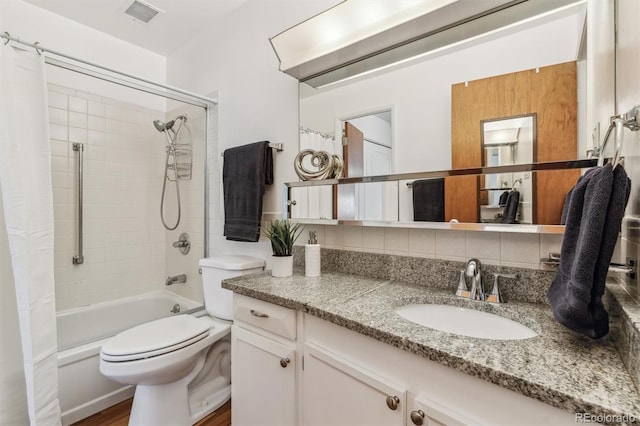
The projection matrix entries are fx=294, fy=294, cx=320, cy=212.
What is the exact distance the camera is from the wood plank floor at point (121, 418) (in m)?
1.54

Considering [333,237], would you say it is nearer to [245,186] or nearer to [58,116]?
[245,186]

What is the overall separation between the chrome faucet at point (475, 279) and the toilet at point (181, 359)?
46.1 inches

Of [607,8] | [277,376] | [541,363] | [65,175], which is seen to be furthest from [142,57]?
[541,363]

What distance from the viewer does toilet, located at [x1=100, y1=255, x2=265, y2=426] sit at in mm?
1314

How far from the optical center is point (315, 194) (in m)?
1.60

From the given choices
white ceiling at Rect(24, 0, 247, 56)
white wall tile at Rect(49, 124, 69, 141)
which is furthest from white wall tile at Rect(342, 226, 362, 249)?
white wall tile at Rect(49, 124, 69, 141)

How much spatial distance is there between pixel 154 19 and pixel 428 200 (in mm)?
2250

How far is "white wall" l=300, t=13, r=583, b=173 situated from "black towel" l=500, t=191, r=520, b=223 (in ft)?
0.82

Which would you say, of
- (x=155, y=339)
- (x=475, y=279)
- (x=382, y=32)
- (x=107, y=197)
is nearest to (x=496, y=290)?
(x=475, y=279)

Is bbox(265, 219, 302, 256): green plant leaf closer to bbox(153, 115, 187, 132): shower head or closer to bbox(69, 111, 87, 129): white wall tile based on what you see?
bbox(153, 115, 187, 132): shower head

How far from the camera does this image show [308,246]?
1424 millimetres

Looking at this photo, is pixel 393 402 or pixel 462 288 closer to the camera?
pixel 393 402

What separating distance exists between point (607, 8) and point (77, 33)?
292cm

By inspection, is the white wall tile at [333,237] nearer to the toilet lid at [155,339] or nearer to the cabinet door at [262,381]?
the cabinet door at [262,381]
